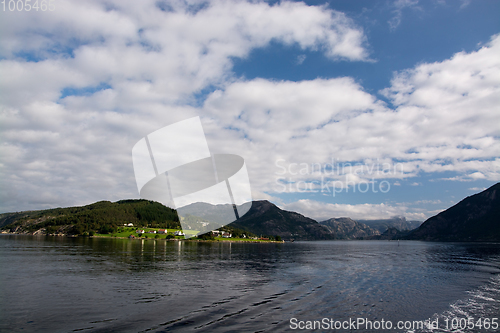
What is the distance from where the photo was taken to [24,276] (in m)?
28.0

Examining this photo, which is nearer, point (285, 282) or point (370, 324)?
point (370, 324)

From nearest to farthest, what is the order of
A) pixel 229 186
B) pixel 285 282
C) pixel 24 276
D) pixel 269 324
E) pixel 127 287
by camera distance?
1. pixel 269 324
2. pixel 127 287
3. pixel 24 276
4. pixel 285 282
5. pixel 229 186

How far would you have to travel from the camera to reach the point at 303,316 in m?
17.5

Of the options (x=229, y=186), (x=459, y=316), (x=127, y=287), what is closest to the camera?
(x=459, y=316)

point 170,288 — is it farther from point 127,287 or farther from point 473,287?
point 473,287

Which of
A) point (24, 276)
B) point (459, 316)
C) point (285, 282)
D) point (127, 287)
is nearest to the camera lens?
point (459, 316)

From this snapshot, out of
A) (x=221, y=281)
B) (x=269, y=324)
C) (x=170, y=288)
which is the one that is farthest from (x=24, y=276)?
(x=269, y=324)

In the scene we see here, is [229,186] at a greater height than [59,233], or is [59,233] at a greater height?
[229,186]

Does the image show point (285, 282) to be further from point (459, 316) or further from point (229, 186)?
point (459, 316)

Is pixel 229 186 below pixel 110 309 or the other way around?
the other way around

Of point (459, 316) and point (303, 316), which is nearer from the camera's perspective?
point (303, 316)

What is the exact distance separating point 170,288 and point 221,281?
654 centimetres

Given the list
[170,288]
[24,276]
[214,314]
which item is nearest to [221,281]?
[170,288]

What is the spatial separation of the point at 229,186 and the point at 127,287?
52.5 ft
